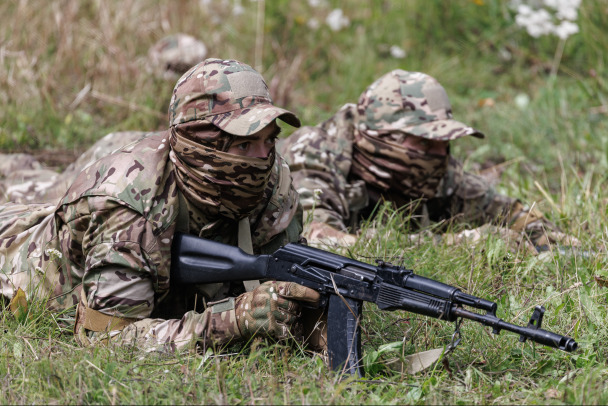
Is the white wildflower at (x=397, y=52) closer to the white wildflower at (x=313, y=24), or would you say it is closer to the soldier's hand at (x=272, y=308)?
the white wildflower at (x=313, y=24)

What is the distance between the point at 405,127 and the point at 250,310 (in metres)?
2.16

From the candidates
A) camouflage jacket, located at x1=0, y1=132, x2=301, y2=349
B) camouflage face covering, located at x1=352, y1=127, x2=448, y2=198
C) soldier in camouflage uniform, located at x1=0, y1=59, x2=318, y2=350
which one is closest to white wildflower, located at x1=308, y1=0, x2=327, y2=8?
camouflage face covering, located at x1=352, y1=127, x2=448, y2=198

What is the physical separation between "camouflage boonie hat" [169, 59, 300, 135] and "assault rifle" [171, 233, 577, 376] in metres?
0.54

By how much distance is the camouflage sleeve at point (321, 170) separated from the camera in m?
4.75

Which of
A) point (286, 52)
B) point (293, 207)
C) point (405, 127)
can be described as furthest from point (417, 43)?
point (293, 207)

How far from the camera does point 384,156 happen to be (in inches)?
195

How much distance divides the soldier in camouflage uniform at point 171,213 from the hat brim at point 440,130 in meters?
1.62

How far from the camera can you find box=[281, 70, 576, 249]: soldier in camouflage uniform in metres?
4.77

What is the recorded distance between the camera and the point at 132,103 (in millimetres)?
6598

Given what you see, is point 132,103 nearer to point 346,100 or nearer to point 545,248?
point 346,100

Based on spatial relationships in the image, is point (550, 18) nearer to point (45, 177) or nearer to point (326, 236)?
point (326, 236)

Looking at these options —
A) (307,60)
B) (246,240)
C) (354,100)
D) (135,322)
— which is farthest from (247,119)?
(307,60)

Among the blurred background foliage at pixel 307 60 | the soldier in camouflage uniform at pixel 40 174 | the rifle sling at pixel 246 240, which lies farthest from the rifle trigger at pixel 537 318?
the blurred background foliage at pixel 307 60

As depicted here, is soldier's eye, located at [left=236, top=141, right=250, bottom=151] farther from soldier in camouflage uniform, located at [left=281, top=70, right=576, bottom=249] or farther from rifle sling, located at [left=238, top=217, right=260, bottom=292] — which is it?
soldier in camouflage uniform, located at [left=281, top=70, right=576, bottom=249]
